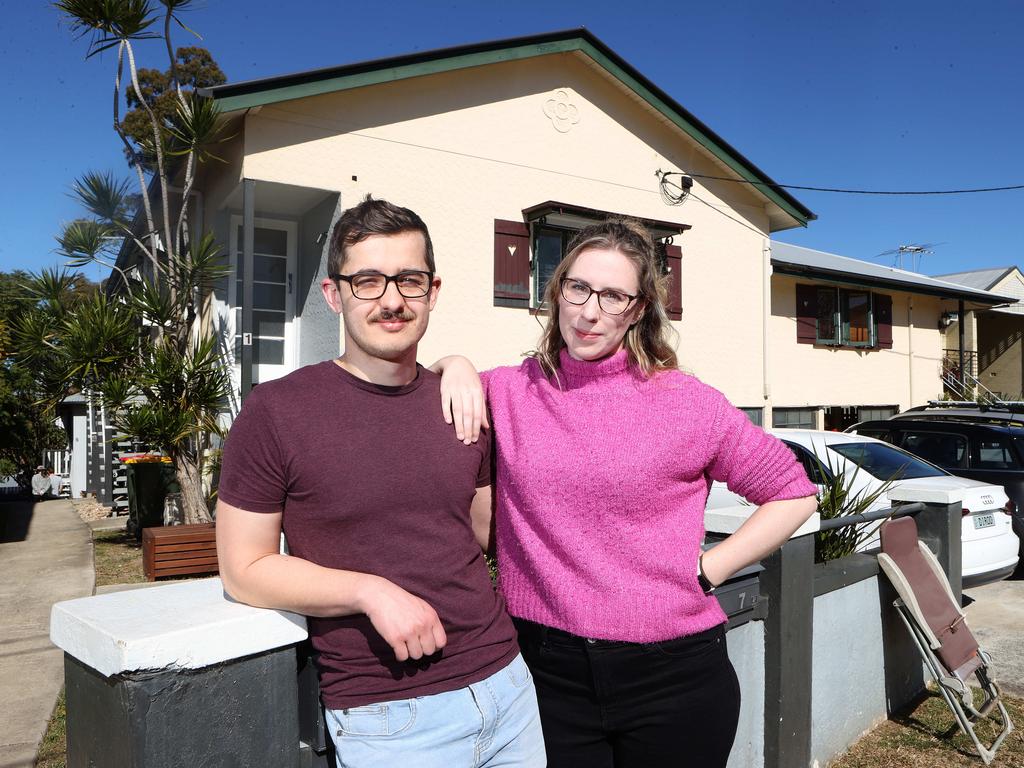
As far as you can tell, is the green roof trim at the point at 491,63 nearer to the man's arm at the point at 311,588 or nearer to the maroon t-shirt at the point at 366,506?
the maroon t-shirt at the point at 366,506

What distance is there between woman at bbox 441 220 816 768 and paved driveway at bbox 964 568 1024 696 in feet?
13.8

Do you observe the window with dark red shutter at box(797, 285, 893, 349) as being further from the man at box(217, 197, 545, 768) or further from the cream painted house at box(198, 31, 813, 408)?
the man at box(217, 197, 545, 768)

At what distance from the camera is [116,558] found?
30.0ft

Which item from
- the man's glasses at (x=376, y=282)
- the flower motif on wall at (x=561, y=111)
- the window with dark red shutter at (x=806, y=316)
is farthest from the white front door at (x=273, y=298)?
the window with dark red shutter at (x=806, y=316)

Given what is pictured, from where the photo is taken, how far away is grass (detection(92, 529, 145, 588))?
7.83 metres

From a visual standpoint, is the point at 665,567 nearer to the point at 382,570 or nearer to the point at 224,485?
the point at 382,570

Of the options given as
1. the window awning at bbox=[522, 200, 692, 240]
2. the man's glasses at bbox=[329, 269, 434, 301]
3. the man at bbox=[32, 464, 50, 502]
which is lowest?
the man at bbox=[32, 464, 50, 502]

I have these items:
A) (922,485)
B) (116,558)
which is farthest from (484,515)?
(116,558)

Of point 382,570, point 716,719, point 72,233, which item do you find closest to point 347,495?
point 382,570

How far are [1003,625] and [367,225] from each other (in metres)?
6.80

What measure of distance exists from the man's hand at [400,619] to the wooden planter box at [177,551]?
668 cm

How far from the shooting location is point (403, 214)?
180 cm

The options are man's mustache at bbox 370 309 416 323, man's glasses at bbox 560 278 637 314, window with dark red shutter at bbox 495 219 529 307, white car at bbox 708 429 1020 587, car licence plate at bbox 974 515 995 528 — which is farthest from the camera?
window with dark red shutter at bbox 495 219 529 307

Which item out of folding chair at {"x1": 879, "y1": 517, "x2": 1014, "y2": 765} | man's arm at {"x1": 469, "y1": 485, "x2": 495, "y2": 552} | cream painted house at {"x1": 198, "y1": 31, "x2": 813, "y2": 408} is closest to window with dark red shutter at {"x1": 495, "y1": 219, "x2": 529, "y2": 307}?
cream painted house at {"x1": 198, "y1": 31, "x2": 813, "y2": 408}
